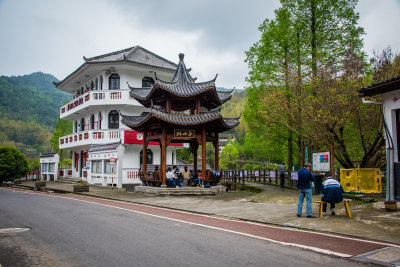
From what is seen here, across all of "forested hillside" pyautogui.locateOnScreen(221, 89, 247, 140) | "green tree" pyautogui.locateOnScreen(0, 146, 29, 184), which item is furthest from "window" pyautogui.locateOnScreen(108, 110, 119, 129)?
"forested hillside" pyautogui.locateOnScreen(221, 89, 247, 140)

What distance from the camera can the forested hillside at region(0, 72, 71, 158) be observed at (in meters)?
129

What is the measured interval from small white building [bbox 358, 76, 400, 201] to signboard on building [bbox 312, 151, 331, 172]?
12.1 ft

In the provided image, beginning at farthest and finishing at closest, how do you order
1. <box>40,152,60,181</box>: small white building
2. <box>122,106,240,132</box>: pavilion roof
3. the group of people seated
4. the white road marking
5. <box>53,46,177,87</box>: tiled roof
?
<box>40,152,60,181</box>: small white building
<box>53,46,177,87</box>: tiled roof
the group of people seated
<box>122,106,240,132</box>: pavilion roof
the white road marking

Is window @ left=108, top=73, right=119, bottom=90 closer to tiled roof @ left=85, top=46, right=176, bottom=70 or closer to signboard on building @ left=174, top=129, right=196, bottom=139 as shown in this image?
tiled roof @ left=85, top=46, right=176, bottom=70

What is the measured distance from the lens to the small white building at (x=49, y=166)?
34.4 m

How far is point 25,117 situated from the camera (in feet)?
520

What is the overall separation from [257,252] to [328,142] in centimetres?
1057

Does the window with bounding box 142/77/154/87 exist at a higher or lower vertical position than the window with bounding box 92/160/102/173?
higher

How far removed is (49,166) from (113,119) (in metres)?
11.3

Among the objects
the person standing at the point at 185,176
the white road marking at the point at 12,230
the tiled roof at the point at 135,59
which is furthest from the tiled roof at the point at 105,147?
the white road marking at the point at 12,230

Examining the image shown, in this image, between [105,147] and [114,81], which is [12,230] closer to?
[105,147]

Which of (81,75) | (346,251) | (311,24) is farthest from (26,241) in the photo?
(81,75)

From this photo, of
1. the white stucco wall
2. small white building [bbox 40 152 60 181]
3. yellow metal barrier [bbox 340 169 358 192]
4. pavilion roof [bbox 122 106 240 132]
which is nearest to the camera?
the white stucco wall

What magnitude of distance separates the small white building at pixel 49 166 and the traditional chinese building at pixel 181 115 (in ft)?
55.6
